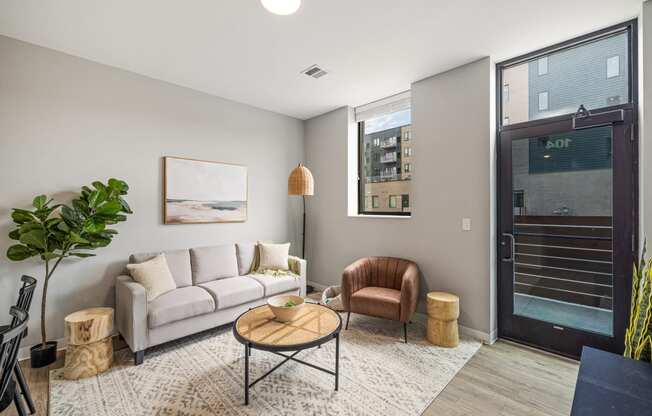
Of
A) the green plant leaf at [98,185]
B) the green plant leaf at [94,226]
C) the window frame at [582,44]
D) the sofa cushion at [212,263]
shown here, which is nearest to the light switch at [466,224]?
the window frame at [582,44]

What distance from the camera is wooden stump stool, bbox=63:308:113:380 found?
89.7 inches

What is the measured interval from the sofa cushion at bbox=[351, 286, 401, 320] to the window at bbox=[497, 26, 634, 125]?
221cm

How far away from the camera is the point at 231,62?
9.87 ft

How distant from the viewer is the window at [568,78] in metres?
2.39

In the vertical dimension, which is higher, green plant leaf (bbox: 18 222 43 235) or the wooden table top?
green plant leaf (bbox: 18 222 43 235)

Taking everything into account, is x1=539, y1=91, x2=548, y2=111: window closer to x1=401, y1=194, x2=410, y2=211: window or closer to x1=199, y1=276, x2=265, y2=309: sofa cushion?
x1=401, y1=194, x2=410, y2=211: window

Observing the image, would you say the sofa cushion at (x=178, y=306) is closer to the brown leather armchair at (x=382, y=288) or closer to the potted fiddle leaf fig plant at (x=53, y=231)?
the potted fiddle leaf fig plant at (x=53, y=231)

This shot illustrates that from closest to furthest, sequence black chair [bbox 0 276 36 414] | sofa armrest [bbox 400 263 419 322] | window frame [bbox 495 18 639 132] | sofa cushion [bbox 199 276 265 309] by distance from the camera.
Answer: black chair [bbox 0 276 36 414] → window frame [bbox 495 18 639 132] → sofa armrest [bbox 400 263 419 322] → sofa cushion [bbox 199 276 265 309]

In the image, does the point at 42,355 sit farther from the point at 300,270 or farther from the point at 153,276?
the point at 300,270

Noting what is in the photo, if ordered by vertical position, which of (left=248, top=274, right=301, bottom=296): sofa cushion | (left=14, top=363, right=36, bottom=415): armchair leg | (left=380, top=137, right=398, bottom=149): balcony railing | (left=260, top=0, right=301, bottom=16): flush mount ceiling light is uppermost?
(left=260, top=0, right=301, bottom=16): flush mount ceiling light

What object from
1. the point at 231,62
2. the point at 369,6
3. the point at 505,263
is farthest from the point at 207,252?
the point at 505,263

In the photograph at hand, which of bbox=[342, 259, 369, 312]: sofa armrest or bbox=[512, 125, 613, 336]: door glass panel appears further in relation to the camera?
bbox=[342, 259, 369, 312]: sofa armrest

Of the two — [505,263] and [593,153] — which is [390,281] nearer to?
[505,263]

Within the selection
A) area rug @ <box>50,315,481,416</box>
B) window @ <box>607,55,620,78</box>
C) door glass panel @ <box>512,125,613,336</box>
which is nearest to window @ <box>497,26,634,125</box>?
window @ <box>607,55,620,78</box>
